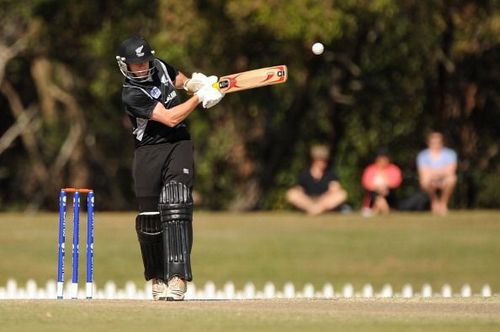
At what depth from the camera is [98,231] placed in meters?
21.8

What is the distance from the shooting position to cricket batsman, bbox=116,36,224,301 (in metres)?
11.3

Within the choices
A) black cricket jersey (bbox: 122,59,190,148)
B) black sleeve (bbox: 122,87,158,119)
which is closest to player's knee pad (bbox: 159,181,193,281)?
black cricket jersey (bbox: 122,59,190,148)

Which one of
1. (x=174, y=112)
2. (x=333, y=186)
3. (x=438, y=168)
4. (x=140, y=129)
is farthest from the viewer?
(x=438, y=168)

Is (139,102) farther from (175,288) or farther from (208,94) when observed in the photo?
(175,288)

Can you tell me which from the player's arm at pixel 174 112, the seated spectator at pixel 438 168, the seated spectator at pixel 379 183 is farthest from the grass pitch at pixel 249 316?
the seated spectator at pixel 379 183

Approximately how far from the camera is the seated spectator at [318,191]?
22359mm

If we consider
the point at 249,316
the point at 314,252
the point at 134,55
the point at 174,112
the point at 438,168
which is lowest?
the point at 249,316

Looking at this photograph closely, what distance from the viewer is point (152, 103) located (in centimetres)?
1128

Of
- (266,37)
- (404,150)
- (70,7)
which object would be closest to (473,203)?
(404,150)

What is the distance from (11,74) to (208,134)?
4867 mm

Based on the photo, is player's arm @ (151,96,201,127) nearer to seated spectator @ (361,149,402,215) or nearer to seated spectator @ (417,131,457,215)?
seated spectator @ (417,131,457,215)

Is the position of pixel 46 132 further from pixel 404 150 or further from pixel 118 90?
pixel 404 150

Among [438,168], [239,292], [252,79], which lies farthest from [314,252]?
[252,79]

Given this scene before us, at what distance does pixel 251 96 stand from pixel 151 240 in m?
19.1
